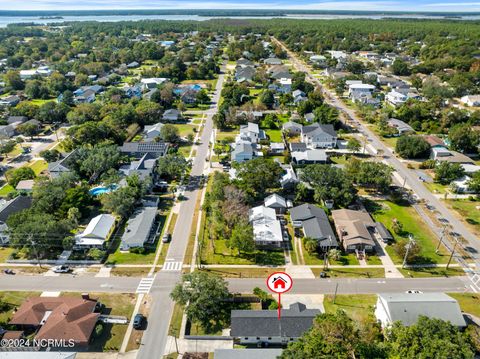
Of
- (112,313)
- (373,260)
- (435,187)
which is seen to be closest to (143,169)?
(112,313)

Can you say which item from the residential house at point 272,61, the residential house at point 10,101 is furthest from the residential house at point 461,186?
the residential house at point 272,61

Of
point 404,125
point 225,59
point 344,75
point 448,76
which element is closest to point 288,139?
point 404,125

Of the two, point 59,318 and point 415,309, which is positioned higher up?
point 415,309

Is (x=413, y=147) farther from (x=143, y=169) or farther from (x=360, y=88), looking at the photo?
(x=143, y=169)

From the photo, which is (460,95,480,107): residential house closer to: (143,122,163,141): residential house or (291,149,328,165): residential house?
(291,149,328,165): residential house

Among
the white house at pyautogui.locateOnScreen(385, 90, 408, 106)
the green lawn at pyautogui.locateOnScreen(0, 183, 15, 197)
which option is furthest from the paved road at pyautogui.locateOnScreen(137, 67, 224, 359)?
the white house at pyautogui.locateOnScreen(385, 90, 408, 106)

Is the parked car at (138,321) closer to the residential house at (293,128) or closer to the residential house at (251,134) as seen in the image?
the residential house at (251,134)
